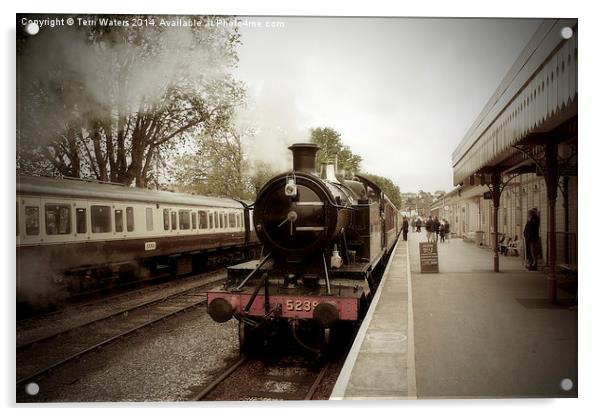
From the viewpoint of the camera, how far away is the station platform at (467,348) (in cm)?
376

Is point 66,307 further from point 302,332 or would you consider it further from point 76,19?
point 76,19

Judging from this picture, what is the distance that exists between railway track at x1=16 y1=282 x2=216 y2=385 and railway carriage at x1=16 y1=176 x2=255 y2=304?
62cm

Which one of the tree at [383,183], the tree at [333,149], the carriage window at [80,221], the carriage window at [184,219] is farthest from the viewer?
the carriage window at [184,219]

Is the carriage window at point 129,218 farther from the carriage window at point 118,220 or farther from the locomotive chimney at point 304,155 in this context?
the locomotive chimney at point 304,155

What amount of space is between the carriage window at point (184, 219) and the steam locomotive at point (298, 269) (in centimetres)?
485

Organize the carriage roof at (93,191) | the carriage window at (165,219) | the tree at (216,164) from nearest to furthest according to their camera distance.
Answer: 1. the carriage roof at (93,191)
2. the tree at (216,164)
3. the carriage window at (165,219)

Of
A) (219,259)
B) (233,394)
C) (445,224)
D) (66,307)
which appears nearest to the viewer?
(233,394)

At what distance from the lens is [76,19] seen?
4.11 meters

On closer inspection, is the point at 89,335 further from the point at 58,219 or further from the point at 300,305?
the point at 300,305

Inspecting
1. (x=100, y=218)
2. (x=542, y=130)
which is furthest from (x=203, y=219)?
(x=542, y=130)

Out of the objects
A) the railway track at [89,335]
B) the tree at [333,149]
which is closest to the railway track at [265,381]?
the railway track at [89,335]

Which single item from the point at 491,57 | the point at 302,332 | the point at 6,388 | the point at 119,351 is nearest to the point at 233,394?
the point at 302,332

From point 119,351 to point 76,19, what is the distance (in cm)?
362

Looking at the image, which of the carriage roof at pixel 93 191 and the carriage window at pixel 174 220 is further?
the carriage window at pixel 174 220
